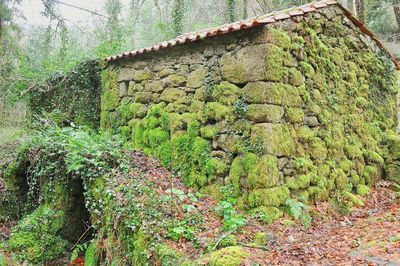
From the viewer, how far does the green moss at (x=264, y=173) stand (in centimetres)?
494

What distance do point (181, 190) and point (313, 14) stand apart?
348 cm

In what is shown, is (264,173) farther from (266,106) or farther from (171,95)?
(171,95)

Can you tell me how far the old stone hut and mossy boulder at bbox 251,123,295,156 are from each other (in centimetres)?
1

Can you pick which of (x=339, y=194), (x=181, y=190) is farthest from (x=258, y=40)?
(x=339, y=194)

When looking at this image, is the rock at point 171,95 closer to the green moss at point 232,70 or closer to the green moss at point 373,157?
the green moss at point 232,70

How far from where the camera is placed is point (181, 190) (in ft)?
18.4

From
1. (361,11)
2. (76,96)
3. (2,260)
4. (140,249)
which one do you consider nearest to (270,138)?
(140,249)

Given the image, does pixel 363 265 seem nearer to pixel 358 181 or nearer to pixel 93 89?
pixel 358 181

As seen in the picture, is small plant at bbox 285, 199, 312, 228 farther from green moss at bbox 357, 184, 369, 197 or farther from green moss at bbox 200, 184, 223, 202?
green moss at bbox 357, 184, 369, 197

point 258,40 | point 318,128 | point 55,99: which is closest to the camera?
point 258,40

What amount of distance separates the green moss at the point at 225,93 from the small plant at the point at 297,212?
61.7 inches

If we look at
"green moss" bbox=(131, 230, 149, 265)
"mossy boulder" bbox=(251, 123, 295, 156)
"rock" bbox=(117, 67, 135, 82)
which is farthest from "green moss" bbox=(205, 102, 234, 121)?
"rock" bbox=(117, 67, 135, 82)

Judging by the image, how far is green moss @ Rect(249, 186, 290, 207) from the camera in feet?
16.1

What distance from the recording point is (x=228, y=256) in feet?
12.4
